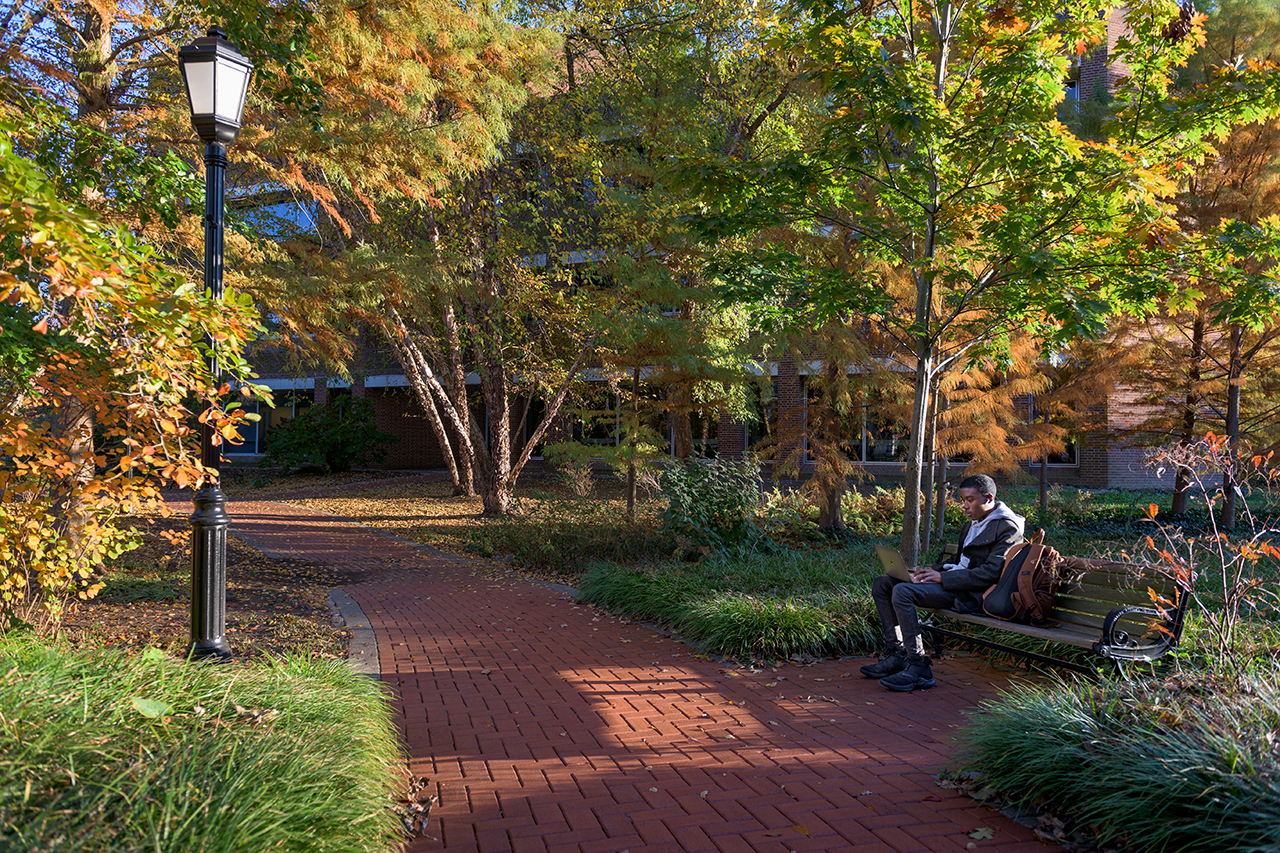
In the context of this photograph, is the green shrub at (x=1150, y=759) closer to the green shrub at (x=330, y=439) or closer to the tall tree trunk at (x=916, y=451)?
the tall tree trunk at (x=916, y=451)

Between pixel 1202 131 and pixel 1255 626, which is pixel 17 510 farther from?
pixel 1202 131

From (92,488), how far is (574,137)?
1256cm

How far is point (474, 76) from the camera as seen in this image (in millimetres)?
10969

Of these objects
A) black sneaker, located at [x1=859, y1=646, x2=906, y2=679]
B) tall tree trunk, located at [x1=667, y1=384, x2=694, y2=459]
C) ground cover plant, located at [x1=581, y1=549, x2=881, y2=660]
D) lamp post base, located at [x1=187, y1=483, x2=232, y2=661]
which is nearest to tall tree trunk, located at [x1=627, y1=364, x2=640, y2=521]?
tall tree trunk, located at [x1=667, y1=384, x2=694, y2=459]

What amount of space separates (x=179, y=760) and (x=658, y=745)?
245cm

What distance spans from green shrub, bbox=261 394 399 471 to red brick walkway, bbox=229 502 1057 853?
68.6 ft

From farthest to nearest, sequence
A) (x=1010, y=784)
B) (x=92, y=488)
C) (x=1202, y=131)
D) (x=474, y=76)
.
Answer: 1. (x=474, y=76)
2. (x=1202, y=131)
3. (x=92, y=488)
4. (x=1010, y=784)

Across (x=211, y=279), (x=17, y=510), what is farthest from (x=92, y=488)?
(x=211, y=279)

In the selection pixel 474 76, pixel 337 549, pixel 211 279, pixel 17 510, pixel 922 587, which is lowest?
pixel 337 549

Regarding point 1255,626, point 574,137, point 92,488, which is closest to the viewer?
point 92,488

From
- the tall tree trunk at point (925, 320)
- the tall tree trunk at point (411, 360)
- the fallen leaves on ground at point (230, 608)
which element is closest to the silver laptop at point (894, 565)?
the tall tree trunk at point (925, 320)

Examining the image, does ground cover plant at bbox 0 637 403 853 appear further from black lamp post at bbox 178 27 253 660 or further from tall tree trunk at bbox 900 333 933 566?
tall tree trunk at bbox 900 333 933 566

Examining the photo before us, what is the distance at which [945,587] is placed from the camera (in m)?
5.68

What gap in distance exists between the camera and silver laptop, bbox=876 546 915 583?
580 cm
